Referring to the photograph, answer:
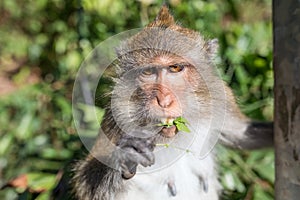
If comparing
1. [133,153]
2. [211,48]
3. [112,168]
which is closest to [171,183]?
[112,168]

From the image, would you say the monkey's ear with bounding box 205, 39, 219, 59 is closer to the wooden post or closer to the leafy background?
the leafy background

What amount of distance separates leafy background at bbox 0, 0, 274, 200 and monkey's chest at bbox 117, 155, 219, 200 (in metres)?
0.33

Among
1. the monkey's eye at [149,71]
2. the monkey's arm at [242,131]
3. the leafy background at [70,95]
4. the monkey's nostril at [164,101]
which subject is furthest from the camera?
the leafy background at [70,95]

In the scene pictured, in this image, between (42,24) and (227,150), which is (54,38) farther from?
(227,150)

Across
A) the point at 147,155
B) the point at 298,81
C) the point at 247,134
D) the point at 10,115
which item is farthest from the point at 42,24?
the point at 298,81

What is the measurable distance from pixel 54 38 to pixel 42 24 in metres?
0.27

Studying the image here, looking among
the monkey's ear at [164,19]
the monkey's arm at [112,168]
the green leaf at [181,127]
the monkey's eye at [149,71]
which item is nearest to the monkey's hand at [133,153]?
the monkey's arm at [112,168]

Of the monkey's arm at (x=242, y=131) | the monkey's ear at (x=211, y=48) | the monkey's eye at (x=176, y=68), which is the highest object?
the monkey's ear at (x=211, y=48)

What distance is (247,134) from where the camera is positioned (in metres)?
2.35

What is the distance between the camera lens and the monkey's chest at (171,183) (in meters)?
2.13

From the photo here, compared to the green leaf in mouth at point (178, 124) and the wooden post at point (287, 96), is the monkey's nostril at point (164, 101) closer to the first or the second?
the green leaf in mouth at point (178, 124)

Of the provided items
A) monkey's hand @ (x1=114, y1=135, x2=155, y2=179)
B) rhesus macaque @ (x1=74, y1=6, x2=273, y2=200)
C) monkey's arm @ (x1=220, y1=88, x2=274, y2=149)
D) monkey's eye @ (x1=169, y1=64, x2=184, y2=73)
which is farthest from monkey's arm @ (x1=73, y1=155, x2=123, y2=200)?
monkey's arm @ (x1=220, y1=88, x2=274, y2=149)

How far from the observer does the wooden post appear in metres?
1.48

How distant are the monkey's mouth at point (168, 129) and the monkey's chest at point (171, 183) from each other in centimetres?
35
